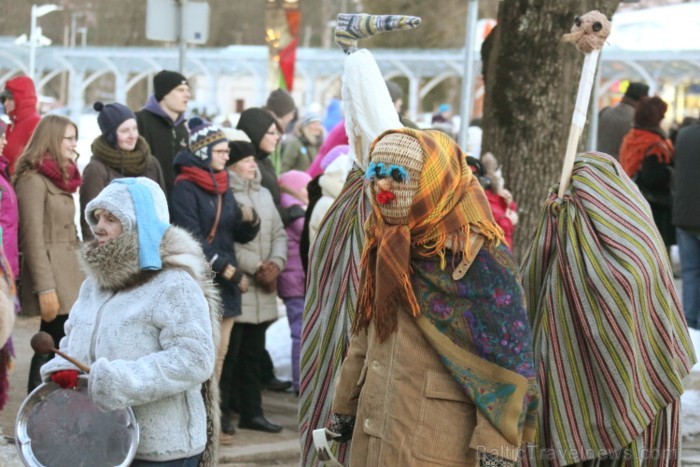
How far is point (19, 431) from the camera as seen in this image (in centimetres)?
459

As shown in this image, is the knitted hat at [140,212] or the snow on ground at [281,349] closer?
the knitted hat at [140,212]

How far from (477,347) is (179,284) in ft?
3.86

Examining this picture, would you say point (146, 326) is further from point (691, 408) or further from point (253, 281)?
point (691, 408)

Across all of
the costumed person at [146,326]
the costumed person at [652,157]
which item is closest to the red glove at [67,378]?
the costumed person at [146,326]

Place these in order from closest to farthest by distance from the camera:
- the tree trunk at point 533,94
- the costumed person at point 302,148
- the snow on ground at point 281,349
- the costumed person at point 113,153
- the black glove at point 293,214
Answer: the costumed person at point 113,153 < the black glove at point 293,214 < the tree trunk at point 533,94 < the snow on ground at point 281,349 < the costumed person at point 302,148

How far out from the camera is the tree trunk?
911cm

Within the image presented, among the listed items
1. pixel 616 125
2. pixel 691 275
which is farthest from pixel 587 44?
pixel 616 125

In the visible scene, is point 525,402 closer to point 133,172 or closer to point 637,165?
point 133,172

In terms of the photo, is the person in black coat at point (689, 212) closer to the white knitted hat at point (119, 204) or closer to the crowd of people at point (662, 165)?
the crowd of people at point (662, 165)

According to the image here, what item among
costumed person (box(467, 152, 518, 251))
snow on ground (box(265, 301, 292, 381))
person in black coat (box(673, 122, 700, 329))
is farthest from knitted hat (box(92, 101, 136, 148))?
person in black coat (box(673, 122, 700, 329))

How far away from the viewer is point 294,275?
870 centimetres

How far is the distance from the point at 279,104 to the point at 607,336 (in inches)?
300

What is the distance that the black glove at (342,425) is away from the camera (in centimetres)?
446

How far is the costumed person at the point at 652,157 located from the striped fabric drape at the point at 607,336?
7818 mm
